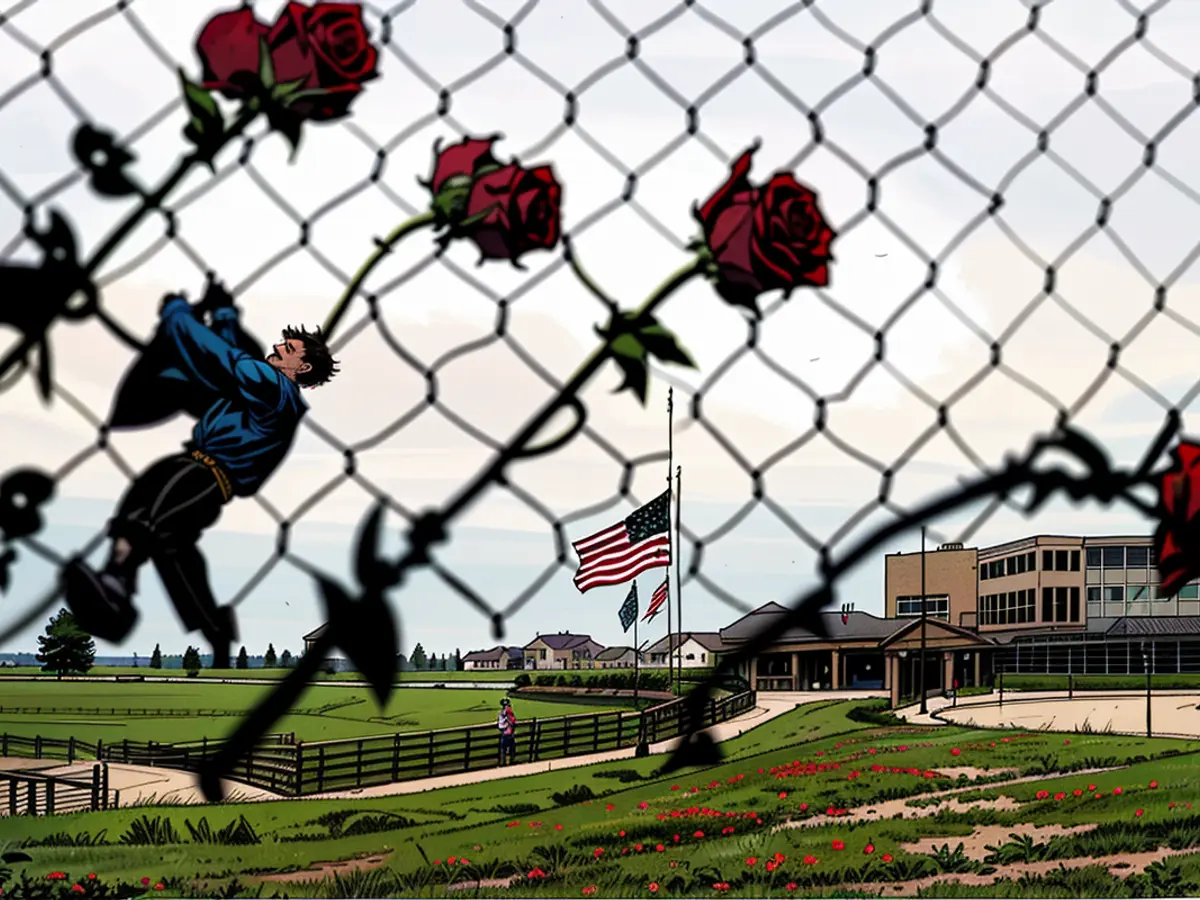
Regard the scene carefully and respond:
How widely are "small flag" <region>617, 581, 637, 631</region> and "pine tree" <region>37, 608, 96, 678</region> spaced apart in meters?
0.54

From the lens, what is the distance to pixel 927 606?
161cm

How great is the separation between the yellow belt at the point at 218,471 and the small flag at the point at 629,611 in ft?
1.88

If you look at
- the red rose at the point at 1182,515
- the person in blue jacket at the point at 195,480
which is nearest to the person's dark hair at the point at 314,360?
the person in blue jacket at the point at 195,480

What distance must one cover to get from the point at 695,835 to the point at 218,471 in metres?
1.19

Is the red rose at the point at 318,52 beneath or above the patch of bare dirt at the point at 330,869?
above

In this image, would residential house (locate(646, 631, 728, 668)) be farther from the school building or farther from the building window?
the building window

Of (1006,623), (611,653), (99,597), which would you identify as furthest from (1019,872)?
(99,597)

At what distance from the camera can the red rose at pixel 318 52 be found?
2.60ft

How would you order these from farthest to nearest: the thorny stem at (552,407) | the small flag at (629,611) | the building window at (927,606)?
the building window at (927,606)
the small flag at (629,611)
the thorny stem at (552,407)

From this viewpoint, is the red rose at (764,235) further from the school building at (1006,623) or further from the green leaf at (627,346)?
the school building at (1006,623)

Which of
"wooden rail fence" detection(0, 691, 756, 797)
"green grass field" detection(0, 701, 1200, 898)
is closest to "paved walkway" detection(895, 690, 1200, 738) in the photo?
"green grass field" detection(0, 701, 1200, 898)

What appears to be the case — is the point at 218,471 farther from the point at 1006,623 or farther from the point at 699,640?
the point at 1006,623

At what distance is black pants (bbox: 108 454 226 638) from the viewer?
2.70 feet

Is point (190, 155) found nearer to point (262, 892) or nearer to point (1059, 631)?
point (262, 892)
